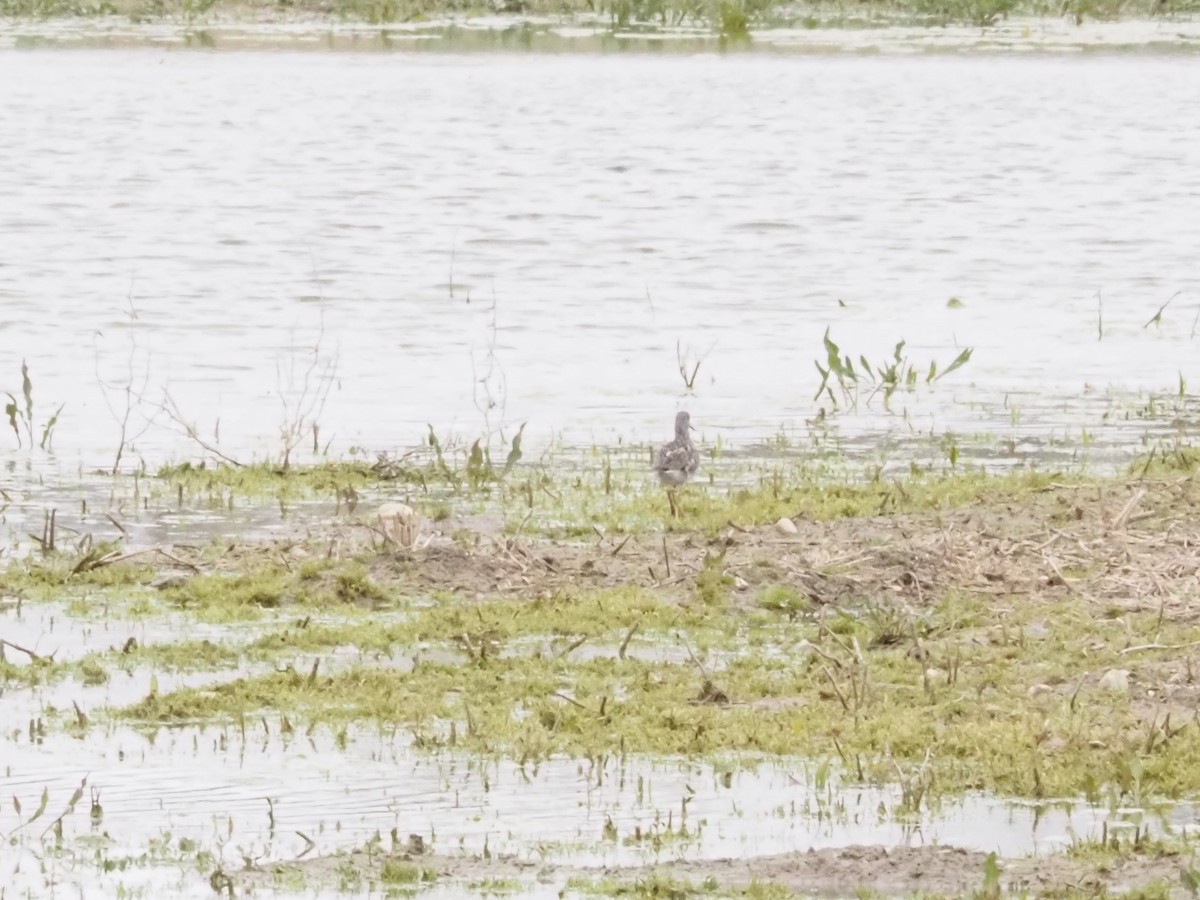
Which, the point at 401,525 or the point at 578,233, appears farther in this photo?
the point at 578,233

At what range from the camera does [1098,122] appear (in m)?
28.0

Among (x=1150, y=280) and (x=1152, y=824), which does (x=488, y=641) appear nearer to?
(x=1152, y=824)

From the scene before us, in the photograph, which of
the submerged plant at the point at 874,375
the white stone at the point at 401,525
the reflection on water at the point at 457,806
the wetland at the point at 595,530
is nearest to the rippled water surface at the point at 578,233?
the wetland at the point at 595,530

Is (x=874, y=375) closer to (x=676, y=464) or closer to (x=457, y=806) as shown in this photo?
(x=676, y=464)

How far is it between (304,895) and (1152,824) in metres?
2.27

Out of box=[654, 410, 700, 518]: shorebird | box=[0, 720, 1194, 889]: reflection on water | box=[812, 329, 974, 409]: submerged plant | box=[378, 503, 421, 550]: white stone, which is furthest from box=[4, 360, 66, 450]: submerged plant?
box=[0, 720, 1194, 889]: reflection on water

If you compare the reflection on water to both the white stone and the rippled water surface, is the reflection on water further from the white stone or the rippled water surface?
the rippled water surface

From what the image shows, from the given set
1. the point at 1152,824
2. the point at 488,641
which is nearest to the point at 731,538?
the point at 488,641

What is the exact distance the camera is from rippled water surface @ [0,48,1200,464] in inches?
550

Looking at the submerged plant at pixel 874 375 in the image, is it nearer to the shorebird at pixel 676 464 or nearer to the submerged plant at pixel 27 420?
the shorebird at pixel 676 464

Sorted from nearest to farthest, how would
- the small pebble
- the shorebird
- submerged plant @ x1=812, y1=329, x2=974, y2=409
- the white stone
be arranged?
the small pebble < the white stone < the shorebird < submerged plant @ x1=812, y1=329, x2=974, y2=409

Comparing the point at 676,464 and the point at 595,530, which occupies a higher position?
the point at 676,464

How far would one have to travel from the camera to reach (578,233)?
20.6m

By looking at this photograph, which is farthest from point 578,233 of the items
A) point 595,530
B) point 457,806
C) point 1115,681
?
point 457,806
